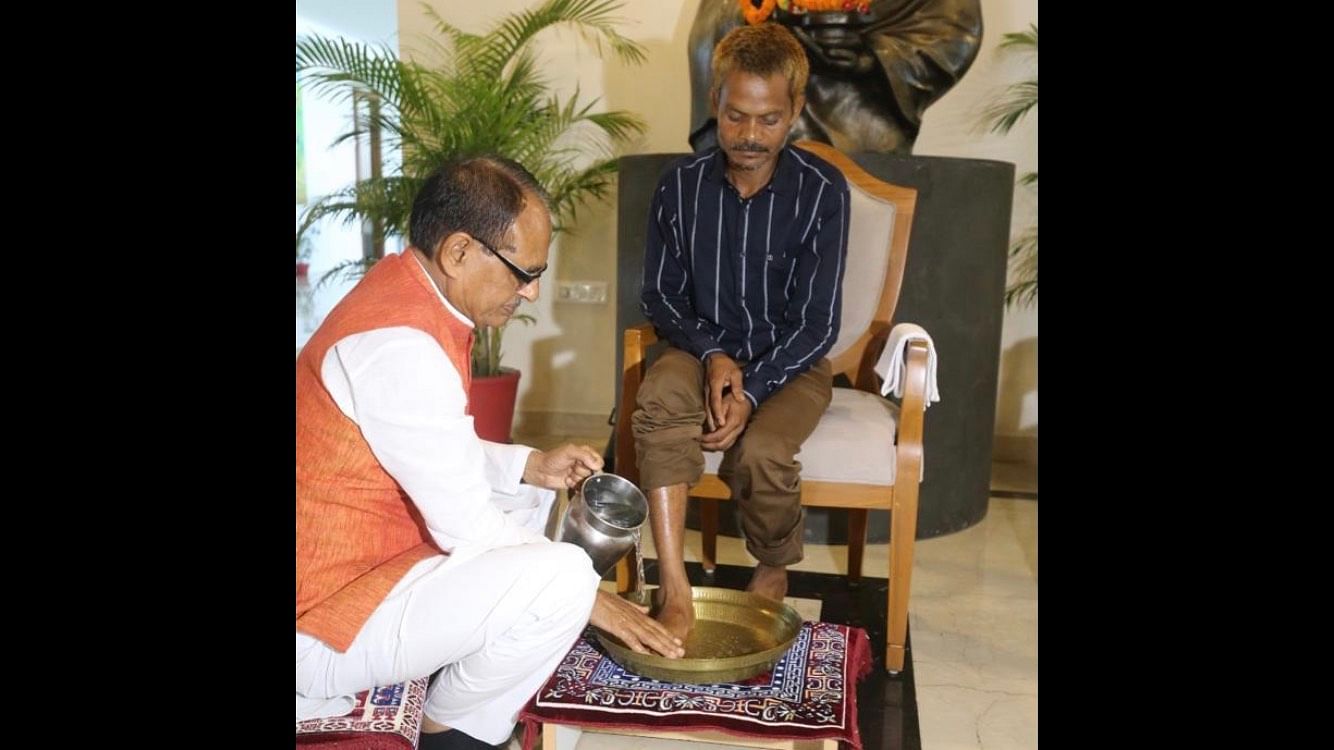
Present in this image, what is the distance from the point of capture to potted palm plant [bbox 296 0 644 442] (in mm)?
4004

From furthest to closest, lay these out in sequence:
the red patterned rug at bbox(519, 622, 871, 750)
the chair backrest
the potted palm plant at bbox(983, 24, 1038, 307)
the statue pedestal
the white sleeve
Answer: the potted palm plant at bbox(983, 24, 1038, 307)
the statue pedestal
the chair backrest
the red patterned rug at bbox(519, 622, 871, 750)
the white sleeve

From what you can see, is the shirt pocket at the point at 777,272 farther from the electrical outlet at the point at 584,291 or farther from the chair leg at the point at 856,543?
the electrical outlet at the point at 584,291

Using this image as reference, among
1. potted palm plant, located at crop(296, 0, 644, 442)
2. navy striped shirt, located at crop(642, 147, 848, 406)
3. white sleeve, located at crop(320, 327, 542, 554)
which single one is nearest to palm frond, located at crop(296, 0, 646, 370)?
potted palm plant, located at crop(296, 0, 644, 442)

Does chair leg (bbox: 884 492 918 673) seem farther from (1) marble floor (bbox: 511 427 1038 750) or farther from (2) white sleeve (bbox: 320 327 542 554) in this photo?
(2) white sleeve (bbox: 320 327 542 554)

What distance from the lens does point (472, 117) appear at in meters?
3.99

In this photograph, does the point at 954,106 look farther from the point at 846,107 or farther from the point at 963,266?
the point at 963,266

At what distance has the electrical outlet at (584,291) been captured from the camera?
15.9ft

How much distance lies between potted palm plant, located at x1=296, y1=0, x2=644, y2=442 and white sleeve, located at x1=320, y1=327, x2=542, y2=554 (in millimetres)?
2208

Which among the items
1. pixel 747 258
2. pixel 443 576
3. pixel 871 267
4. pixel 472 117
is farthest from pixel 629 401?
pixel 472 117

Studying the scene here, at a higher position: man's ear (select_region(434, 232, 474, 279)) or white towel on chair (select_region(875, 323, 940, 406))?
man's ear (select_region(434, 232, 474, 279))

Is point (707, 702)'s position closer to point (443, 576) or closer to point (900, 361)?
point (443, 576)

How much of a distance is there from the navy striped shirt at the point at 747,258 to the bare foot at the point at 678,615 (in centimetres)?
62
